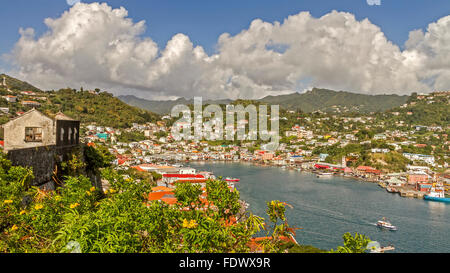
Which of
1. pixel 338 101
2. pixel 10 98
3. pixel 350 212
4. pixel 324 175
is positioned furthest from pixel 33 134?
pixel 338 101

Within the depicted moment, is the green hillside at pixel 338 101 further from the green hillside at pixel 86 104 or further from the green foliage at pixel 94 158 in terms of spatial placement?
the green foliage at pixel 94 158

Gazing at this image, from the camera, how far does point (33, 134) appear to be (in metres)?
4.69

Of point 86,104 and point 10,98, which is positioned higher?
point 86,104

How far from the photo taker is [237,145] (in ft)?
149

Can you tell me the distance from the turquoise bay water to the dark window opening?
9.36 m

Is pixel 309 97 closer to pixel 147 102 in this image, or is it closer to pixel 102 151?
pixel 147 102

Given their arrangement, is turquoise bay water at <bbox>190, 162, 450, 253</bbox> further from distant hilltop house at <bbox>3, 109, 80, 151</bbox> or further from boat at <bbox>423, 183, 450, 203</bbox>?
distant hilltop house at <bbox>3, 109, 80, 151</bbox>

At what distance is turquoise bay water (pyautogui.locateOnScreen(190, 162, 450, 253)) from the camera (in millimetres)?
11570

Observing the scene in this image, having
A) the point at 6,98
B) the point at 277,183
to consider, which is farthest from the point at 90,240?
the point at 6,98

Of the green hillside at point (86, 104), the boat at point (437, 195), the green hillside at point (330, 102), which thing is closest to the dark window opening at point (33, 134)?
the boat at point (437, 195)

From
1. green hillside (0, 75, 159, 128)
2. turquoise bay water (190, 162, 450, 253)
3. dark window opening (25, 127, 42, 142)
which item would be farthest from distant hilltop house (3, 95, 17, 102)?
dark window opening (25, 127, 42, 142)

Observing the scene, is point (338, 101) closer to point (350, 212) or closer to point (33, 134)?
point (350, 212)

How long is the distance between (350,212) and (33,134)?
1458 centimetres
